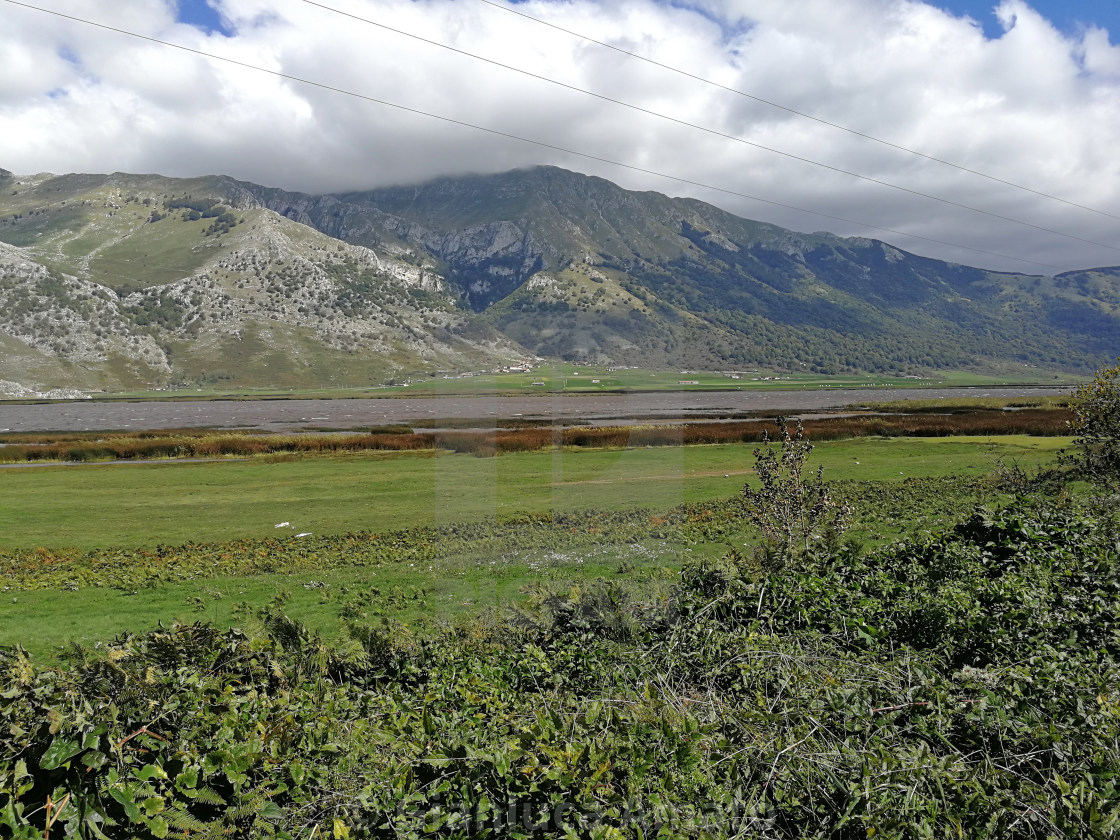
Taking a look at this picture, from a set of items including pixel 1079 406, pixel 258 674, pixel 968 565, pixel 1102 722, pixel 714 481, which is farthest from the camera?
pixel 714 481

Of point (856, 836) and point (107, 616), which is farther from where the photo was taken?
point (107, 616)

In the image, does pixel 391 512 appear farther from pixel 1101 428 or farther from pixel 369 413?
pixel 369 413

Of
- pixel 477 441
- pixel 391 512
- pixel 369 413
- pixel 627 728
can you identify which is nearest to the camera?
pixel 627 728

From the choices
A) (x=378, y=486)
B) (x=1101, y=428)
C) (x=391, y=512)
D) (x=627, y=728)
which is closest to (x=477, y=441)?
(x=378, y=486)

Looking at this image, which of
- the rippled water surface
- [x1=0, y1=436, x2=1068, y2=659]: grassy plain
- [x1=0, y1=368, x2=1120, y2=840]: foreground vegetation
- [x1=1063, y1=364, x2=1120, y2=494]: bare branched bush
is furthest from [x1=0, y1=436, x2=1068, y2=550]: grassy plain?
the rippled water surface

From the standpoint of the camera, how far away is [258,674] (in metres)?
5.68

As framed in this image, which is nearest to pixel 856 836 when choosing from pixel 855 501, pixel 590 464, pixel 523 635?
pixel 523 635

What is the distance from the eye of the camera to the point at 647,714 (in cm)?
417

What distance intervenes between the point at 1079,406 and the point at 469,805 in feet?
57.7

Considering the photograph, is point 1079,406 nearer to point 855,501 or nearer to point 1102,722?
point 855,501

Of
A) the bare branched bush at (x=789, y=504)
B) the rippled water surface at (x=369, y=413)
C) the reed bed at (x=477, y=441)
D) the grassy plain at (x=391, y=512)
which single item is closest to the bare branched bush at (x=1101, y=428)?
the grassy plain at (x=391, y=512)

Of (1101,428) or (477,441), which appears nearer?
(1101,428)

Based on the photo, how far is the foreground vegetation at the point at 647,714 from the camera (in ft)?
10.2

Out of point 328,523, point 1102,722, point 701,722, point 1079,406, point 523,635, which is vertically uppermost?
point 1079,406
